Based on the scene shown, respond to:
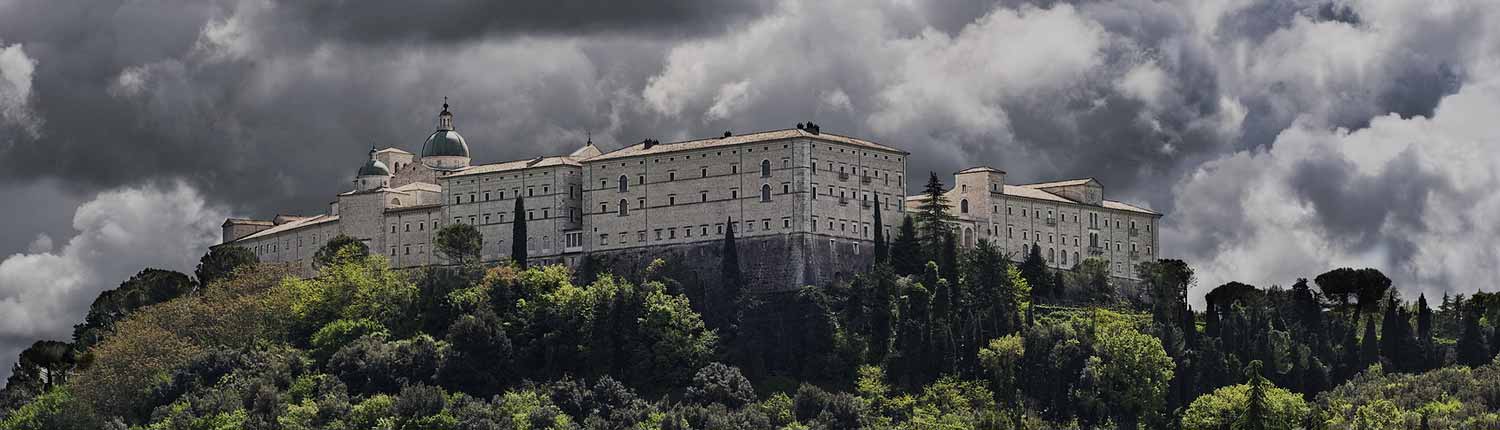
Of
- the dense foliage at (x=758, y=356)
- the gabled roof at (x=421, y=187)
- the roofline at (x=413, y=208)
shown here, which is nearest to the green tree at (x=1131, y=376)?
the dense foliage at (x=758, y=356)

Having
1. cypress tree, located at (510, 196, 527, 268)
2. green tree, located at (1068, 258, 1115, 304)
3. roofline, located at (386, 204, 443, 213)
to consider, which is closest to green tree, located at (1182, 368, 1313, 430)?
green tree, located at (1068, 258, 1115, 304)

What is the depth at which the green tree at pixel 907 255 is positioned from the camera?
127m

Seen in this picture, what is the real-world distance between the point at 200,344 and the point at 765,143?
2841 cm

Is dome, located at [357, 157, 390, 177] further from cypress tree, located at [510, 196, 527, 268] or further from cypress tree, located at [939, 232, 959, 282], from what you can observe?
cypress tree, located at [939, 232, 959, 282]

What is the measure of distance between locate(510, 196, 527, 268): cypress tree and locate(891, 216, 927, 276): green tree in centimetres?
1853

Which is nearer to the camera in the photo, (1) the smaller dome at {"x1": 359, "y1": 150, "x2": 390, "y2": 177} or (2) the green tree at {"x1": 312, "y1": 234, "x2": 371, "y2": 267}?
(2) the green tree at {"x1": 312, "y1": 234, "x2": 371, "y2": 267}

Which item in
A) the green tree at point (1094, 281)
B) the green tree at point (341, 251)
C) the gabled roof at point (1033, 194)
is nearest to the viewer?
the green tree at point (1094, 281)

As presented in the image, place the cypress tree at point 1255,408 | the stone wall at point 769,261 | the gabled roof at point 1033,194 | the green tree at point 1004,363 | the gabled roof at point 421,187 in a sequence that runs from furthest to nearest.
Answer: the gabled roof at point 421,187 < the gabled roof at point 1033,194 < the stone wall at point 769,261 < the green tree at point 1004,363 < the cypress tree at point 1255,408

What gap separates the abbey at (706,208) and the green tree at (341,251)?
192 cm

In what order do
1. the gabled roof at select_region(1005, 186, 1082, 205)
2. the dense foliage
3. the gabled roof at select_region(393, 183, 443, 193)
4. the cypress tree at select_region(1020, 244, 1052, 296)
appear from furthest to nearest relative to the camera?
the gabled roof at select_region(393, 183, 443, 193), the gabled roof at select_region(1005, 186, 1082, 205), the cypress tree at select_region(1020, 244, 1052, 296), the dense foliage

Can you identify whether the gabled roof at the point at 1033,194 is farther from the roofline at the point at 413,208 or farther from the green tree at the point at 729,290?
the roofline at the point at 413,208

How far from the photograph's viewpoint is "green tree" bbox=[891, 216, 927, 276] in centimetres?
12656

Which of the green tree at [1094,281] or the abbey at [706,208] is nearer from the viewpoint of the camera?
the abbey at [706,208]

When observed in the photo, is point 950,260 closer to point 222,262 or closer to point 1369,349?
point 1369,349
